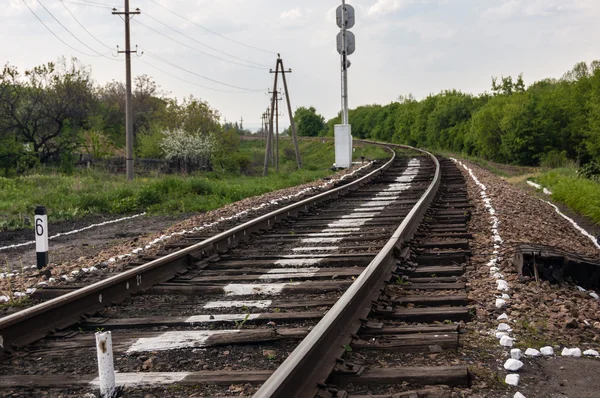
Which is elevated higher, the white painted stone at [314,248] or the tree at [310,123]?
the tree at [310,123]

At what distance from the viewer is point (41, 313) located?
15.1 feet

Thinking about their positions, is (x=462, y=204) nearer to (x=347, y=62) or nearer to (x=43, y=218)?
(x=43, y=218)

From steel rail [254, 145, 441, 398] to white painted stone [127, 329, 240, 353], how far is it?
72 centimetres

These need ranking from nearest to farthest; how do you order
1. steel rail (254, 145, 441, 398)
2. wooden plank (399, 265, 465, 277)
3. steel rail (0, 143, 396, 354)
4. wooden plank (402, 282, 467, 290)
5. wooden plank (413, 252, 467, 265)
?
steel rail (254, 145, 441, 398)
steel rail (0, 143, 396, 354)
wooden plank (402, 282, 467, 290)
wooden plank (399, 265, 465, 277)
wooden plank (413, 252, 467, 265)

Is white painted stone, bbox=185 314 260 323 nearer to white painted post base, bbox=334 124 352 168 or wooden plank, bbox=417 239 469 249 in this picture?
wooden plank, bbox=417 239 469 249

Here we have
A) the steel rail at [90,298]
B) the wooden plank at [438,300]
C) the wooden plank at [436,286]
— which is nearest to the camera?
the steel rail at [90,298]

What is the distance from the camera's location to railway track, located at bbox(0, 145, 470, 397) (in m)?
3.45

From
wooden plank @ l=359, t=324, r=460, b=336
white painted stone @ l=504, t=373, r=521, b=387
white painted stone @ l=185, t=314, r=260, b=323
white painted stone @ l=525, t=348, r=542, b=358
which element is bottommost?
white painted stone @ l=504, t=373, r=521, b=387

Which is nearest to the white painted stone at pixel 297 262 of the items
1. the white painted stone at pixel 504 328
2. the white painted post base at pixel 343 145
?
the white painted stone at pixel 504 328

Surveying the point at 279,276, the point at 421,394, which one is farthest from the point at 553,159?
the point at 421,394

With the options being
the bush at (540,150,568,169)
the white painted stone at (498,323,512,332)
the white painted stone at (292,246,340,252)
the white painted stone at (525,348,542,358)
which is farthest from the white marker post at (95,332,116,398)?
the bush at (540,150,568,169)

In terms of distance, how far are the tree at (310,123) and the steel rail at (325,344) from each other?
392 feet

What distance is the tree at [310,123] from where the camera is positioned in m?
126

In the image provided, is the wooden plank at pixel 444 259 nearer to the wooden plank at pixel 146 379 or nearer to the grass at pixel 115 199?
the wooden plank at pixel 146 379
